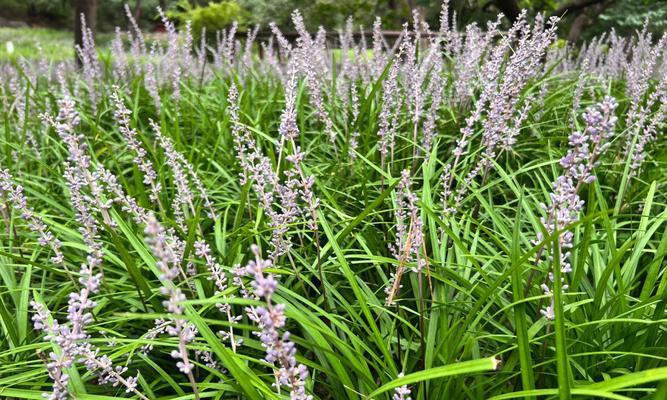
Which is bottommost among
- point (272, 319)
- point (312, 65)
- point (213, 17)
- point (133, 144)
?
point (272, 319)

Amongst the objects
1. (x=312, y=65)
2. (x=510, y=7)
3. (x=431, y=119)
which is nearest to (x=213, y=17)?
(x=510, y=7)

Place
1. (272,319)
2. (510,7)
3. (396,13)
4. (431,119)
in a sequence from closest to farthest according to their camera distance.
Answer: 1. (272,319)
2. (431,119)
3. (510,7)
4. (396,13)

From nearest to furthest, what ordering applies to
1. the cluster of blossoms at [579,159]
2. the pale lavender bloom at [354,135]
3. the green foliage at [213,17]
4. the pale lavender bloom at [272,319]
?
the pale lavender bloom at [272,319], the cluster of blossoms at [579,159], the pale lavender bloom at [354,135], the green foliage at [213,17]

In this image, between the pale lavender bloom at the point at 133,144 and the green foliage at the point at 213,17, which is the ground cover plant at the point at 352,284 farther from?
the green foliage at the point at 213,17

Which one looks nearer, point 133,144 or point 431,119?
point 133,144

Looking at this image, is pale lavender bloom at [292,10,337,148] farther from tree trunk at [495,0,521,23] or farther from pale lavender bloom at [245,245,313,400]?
tree trunk at [495,0,521,23]

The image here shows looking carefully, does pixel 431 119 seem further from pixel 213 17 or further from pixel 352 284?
pixel 213 17

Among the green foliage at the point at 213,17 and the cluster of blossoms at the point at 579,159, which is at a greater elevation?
the green foliage at the point at 213,17

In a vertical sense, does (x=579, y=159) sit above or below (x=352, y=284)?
above

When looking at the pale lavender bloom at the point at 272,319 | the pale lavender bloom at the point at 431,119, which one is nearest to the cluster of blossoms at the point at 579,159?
the pale lavender bloom at the point at 272,319

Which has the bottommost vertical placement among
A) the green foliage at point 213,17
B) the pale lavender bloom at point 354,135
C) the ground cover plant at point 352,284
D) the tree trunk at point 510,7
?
the ground cover plant at point 352,284

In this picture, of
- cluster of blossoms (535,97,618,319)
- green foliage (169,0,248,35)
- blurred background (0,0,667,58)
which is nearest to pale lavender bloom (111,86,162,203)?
cluster of blossoms (535,97,618,319)

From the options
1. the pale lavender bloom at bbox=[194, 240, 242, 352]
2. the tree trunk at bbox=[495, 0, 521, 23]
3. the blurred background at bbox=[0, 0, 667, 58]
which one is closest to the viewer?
the pale lavender bloom at bbox=[194, 240, 242, 352]

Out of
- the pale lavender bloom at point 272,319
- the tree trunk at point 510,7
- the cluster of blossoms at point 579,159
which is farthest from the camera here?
the tree trunk at point 510,7
